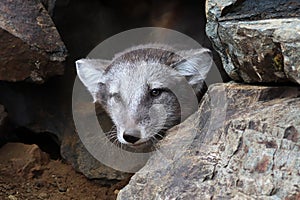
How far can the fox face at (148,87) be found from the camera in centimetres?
328

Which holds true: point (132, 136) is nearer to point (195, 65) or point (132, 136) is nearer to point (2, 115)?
point (195, 65)

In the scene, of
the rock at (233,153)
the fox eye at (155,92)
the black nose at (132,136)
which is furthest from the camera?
the fox eye at (155,92)

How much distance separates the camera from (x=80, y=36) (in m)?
4.58

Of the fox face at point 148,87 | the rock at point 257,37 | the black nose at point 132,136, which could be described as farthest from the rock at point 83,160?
the rock at point 257,37

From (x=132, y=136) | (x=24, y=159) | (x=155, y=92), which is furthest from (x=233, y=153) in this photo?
(x=24, y=159)

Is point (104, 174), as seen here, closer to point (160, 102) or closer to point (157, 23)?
point (160, 102)

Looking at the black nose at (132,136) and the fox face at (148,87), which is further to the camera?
the fox face at (148,87)

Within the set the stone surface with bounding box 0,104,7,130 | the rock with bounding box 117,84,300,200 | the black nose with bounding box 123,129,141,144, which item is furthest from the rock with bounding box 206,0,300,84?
the stone surface with bounding box 0,104,7,130

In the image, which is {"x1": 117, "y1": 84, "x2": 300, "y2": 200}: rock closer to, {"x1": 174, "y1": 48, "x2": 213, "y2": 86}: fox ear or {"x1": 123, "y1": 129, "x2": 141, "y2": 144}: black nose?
{"x1": 123, "y1": 129, "x2": 141, "y2": 144}: black nose

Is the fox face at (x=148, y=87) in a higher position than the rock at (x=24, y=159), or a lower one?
higher

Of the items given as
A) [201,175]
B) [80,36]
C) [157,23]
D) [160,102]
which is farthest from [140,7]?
[201,175]

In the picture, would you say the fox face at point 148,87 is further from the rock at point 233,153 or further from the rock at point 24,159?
the rock at point 24,159

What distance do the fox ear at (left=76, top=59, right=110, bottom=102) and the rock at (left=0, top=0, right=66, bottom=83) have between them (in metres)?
0.21

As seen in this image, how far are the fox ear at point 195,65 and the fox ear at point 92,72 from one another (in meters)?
0.63
